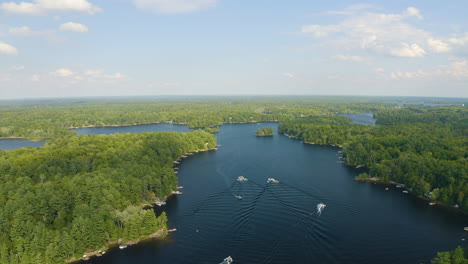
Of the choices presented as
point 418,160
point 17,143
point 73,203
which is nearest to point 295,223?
point 73,203

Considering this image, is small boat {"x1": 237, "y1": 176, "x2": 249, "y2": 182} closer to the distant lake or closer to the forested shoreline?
the forested shoreline

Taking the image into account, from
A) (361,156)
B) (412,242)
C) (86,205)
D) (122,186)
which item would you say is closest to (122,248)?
→ (86,205)

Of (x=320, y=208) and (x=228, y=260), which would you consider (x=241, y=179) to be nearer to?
(x=320, y=208)

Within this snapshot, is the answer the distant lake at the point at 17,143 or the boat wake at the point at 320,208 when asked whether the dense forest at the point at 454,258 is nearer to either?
the boat wake at the point at 320,208

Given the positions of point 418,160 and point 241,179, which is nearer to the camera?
point 418,160

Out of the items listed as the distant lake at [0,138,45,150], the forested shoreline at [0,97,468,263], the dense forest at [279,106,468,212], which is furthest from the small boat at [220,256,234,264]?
the distant lake at [0,138,45,150]

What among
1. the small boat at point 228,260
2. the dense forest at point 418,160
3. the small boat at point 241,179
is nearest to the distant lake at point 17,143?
the small boat at point 241,179
